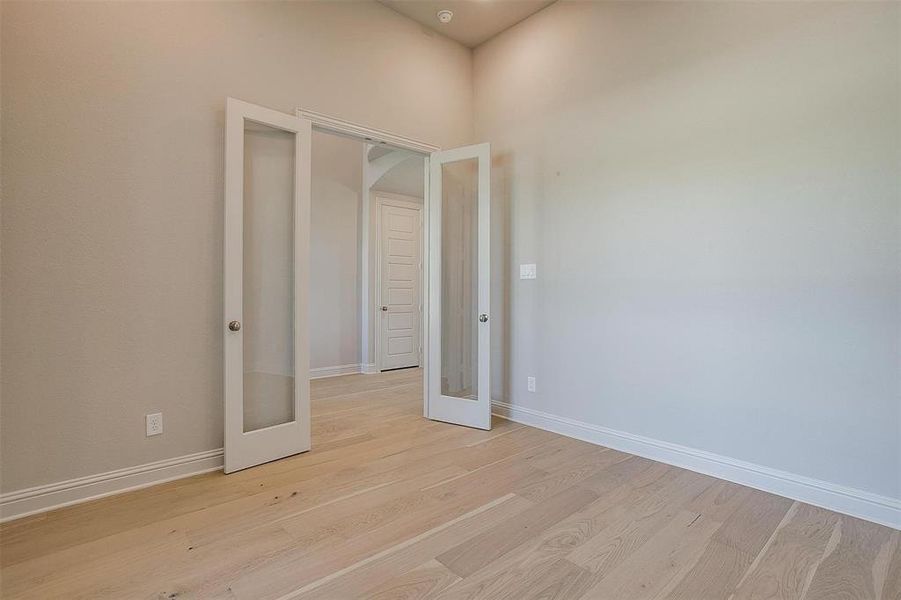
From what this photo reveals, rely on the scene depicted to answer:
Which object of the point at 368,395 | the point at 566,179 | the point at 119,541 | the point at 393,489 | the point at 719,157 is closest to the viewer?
the point at 119,541

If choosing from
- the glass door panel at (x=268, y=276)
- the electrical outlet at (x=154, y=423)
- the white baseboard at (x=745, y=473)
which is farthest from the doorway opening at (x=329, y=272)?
the white baseboard at (x=745, y=473)

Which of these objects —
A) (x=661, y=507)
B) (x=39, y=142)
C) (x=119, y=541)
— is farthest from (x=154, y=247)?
Answer: (x=661, y=507)

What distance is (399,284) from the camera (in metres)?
6.39

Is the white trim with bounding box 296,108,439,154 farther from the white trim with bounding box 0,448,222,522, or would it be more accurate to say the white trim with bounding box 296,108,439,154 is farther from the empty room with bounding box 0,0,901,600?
the white trim with bounding box 0,448,222,522

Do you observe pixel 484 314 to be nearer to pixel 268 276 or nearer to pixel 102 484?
pixel 268 276

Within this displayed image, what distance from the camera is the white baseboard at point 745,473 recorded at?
206cm

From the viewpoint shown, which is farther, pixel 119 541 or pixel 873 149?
pixel 873 149

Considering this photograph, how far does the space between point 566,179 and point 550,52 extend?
1.06 meters

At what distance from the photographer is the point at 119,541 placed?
1.86 metres

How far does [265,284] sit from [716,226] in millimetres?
2837

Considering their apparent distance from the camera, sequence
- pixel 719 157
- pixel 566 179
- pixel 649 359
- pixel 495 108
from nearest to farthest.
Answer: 1. pixel 719 157
2. pixel 649 359
3. pixel 566 179
4. pixel 495 108

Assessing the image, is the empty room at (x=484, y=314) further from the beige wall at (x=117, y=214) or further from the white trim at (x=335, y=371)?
the white trim at (x=335, y=371)

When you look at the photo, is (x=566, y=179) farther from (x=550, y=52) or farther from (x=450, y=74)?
(x=450, y=74)

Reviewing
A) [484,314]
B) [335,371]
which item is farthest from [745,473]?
[335,371]
